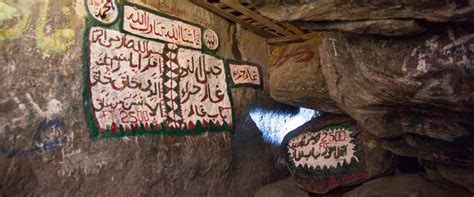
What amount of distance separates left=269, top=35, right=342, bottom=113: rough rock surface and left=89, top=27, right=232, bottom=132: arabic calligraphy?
1.52 feet

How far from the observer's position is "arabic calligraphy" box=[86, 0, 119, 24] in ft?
7.43

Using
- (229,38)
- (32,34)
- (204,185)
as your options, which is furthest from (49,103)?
(229,38)

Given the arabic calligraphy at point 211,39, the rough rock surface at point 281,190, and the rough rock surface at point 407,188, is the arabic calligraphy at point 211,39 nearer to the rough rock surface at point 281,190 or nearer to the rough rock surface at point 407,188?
the rough rock surface at point 281,190

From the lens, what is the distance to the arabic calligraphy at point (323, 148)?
300cm

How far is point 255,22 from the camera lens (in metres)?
3.21

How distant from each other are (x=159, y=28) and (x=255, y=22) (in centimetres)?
92

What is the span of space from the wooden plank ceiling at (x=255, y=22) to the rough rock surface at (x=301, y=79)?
3.9 inches

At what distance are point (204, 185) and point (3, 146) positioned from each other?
1.40 metres

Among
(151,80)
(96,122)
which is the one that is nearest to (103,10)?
(151,80)

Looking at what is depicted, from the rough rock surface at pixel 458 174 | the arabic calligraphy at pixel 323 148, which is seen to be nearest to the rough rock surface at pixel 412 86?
the rough rock surface at pixel 458 174

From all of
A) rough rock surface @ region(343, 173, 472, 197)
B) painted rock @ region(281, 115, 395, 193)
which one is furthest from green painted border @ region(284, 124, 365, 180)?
rough rock surface @ region(343, 173, 472, 197)

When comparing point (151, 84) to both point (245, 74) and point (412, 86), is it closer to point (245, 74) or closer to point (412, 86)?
point (245, 74)

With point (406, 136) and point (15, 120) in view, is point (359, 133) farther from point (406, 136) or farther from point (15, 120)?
point (15, 120)

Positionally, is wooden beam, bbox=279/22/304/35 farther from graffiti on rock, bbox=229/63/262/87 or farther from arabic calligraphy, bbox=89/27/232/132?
arabic calligraphy, bbox=89/27/232/132
